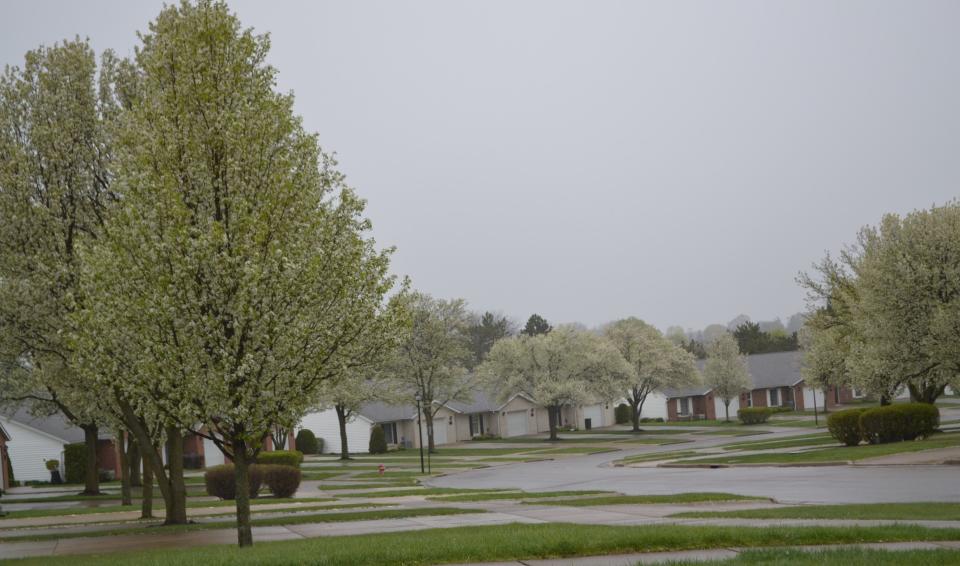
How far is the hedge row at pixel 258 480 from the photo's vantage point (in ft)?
104

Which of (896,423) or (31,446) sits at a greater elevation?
(31,446)

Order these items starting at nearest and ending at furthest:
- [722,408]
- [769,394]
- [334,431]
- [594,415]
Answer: [334,431], [769,394], [722,408], [594,415]

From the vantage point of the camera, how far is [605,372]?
75.6 m

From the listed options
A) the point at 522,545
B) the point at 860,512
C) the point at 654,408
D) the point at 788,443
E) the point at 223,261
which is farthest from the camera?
the point at 654,408

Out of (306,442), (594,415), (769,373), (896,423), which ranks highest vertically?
(769,373)

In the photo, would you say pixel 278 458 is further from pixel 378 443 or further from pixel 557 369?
pixel 557 369

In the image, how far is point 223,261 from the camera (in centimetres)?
1412

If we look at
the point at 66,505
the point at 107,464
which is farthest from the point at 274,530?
the point at 107,464

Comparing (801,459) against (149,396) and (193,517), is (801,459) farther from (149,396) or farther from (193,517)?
(149,396)

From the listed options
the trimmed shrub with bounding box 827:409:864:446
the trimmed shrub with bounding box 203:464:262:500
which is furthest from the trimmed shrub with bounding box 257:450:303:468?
the trimmed shrub with bounding box 827:409:864:446

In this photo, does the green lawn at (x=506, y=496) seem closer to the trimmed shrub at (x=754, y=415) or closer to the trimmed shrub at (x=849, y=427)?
the trimmed shrub at (x=849, y=427)

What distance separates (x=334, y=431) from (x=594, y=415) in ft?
105

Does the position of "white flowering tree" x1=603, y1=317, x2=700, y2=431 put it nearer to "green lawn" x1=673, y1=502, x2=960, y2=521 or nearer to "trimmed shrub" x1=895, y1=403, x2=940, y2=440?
"trimmed shrub" x1=895, y1=403, x2=940, y2=440

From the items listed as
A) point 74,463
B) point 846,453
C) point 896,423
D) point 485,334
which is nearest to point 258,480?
point 846,453
